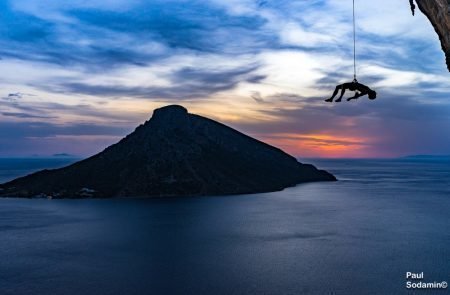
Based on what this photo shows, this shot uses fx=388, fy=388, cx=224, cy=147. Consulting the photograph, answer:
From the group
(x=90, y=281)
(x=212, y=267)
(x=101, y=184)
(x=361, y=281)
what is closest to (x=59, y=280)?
(x=90, y=281)

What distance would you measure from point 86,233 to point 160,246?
23561 mm

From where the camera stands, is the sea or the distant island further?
the distant island

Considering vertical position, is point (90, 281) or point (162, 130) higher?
point (162, 130)

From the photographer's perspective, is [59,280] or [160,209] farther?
[160,209]

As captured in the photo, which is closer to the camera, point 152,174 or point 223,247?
point 223,247

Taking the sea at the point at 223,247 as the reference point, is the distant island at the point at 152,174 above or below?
above

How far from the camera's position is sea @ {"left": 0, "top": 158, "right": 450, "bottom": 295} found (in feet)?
183

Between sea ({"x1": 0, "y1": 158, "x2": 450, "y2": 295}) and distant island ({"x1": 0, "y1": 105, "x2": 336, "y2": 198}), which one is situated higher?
distant island ({"x1": 0, "y1": 105, "x2": 336, "y2": 198})

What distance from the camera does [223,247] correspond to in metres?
77.6

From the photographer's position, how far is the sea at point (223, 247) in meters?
55.8

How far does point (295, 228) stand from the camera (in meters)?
96.2

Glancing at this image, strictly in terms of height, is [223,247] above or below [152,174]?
below

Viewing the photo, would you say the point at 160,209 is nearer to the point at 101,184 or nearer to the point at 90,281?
the point at 101,184

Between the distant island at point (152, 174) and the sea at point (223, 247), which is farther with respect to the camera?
the distant island at point (152, 174)
